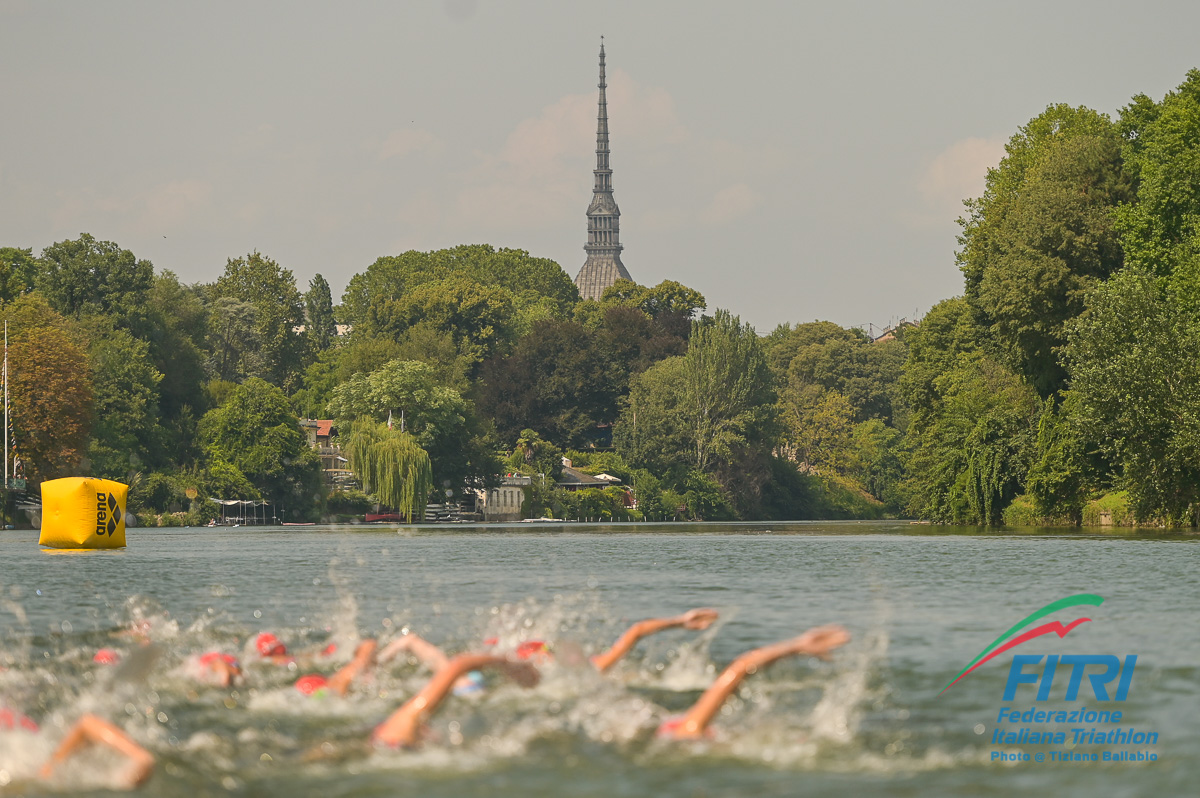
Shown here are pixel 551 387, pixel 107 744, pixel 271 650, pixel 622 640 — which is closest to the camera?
pixel 107 744

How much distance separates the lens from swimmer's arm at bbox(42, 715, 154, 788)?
10.8 m

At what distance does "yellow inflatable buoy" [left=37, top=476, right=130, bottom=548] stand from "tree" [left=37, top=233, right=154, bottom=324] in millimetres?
71533

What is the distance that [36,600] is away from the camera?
2938 cm

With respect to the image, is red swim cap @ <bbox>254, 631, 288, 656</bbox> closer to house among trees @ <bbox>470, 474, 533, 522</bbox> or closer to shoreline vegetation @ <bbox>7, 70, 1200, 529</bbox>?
shoreline vegetation @ <bbox>7, 70, 1200, 529</bbox>

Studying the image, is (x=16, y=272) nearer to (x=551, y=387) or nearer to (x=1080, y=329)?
(x=551, y=387)

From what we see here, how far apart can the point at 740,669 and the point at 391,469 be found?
309 feet

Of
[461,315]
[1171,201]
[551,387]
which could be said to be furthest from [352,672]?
[461,315]

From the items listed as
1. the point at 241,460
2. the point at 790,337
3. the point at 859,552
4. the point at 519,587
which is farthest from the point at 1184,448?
the point at 790,337

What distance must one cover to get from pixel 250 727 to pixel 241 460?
330 feet

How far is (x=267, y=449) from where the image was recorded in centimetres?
11250

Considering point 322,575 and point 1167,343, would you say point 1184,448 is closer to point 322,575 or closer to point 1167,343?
point 1167,343

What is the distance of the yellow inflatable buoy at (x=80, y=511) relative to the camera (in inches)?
1924

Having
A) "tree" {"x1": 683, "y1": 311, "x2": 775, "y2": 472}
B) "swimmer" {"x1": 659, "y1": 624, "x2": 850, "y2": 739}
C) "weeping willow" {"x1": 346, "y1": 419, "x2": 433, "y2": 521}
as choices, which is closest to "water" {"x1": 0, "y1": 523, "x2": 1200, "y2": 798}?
"swimmer" {"x1": 659, "y1": 624, "x2": 850, "y2": 739}

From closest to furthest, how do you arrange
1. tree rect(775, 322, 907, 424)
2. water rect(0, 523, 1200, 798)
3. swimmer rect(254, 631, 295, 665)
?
1. water rect(0, 523, 1200, 798)
2. swimmer rect(254, 631, 295, 665)
3. tree rect(775, 322, 907, 424)
